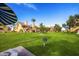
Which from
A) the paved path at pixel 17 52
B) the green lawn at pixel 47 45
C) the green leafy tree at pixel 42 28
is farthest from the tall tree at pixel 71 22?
the paved path at pixel 17 52

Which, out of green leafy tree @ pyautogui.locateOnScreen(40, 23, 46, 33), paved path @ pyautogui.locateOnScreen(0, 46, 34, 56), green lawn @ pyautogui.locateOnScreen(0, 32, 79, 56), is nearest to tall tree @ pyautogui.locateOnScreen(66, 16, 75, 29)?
green lawn @ pyautogui.locateOnScreen(0, 32, 79, 56)

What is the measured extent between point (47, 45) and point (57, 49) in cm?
10

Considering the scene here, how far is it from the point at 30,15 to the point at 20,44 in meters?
0.28

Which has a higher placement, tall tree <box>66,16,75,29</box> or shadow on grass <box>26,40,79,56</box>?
tall tree <box>66,16,75,29</box>

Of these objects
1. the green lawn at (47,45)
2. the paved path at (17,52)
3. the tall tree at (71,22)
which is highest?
the tall tree at (71,22)

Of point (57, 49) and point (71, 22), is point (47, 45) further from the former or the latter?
point (71, 22)

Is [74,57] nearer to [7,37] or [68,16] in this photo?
[68,16]

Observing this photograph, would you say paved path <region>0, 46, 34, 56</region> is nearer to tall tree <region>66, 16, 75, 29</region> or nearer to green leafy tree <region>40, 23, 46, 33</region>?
green leafy tree <region>40, 23, 46, 33</region>

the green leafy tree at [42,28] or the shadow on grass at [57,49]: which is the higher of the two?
the green leafy tree at [42,28]

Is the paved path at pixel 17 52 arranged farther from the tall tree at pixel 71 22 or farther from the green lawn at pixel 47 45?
the tall tree at pixel 71 22

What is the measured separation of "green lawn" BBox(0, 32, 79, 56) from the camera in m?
1.58

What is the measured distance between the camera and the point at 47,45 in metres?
1.60

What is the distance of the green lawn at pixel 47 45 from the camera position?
5.17 feet

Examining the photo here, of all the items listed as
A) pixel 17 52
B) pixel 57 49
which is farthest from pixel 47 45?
pixel 17 52
